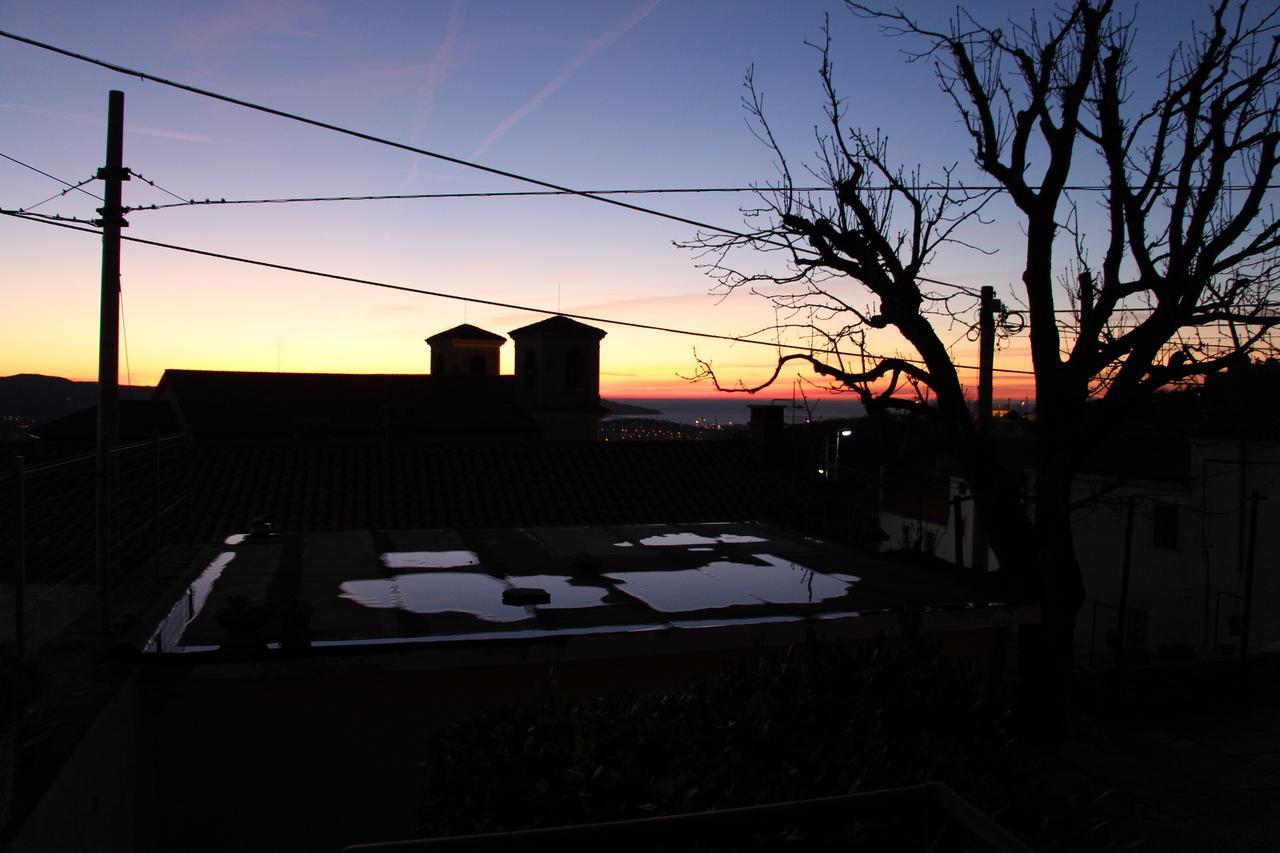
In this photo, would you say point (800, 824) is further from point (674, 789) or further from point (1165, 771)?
point (1165, 771)

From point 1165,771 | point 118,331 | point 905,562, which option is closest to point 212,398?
point 118,331

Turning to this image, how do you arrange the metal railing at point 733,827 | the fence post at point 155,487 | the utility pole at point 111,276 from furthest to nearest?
1. the utility pole at point 111,276
2. the fence post at point 155,487
3. the metal railing at point 733,827

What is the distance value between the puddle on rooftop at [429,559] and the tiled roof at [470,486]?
19.9ft

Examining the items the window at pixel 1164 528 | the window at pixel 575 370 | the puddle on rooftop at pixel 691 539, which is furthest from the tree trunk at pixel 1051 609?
the window at pixel 575 370

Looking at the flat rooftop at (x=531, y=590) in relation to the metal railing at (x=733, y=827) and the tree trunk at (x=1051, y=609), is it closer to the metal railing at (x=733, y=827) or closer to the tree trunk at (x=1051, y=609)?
the tree trunk at (x=1051, y=609)

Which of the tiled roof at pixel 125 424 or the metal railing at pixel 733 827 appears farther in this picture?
the tiled roof at pixel 125 424

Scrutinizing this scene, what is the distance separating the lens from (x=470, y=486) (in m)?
15.9

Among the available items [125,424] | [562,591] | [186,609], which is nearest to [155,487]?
[186,609]

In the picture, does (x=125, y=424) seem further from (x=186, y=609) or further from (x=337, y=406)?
(x=186, y=609)

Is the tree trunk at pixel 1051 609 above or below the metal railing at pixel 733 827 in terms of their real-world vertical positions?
below

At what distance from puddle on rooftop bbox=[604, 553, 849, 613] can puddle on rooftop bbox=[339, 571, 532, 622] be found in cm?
108

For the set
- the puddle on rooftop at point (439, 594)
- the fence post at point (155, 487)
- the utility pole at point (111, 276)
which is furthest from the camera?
the utility pole at point (111, 276)

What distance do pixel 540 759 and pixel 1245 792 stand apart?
6.01 meters

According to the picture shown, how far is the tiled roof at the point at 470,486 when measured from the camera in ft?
48.3
